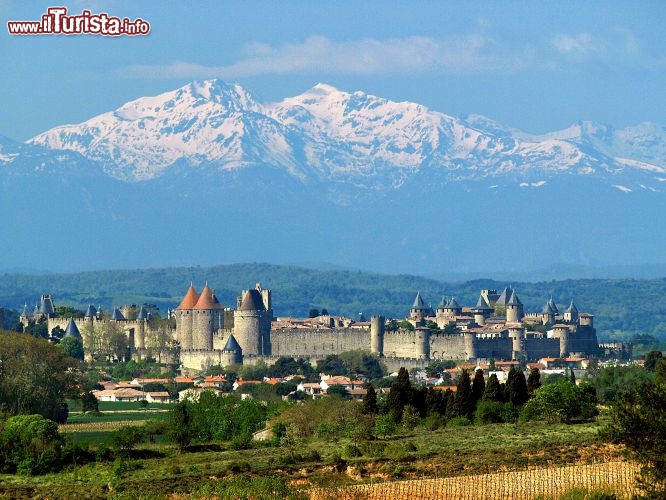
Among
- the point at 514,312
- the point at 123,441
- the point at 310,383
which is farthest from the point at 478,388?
the point at 514,312

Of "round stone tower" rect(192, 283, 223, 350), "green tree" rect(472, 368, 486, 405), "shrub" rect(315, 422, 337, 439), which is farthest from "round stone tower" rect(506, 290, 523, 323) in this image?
"shrub" rect(315, 422, 337, 439)

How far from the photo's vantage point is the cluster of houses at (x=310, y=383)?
296ft

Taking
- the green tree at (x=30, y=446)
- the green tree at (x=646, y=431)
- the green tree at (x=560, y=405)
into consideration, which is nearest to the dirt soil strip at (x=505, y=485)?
the green tree at (x=646, y=431)

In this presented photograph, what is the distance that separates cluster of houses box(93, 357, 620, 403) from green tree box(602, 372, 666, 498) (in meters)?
45.2

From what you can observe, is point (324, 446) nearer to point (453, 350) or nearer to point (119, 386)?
point (119, 386)

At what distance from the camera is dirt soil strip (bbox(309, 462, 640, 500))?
4084cm

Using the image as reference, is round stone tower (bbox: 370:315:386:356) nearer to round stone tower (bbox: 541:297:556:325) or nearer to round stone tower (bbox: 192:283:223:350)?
round stone tower (bbox: 192:283:223:350)

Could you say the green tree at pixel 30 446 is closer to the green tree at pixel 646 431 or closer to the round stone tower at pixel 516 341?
the green tree at pixel 646 431

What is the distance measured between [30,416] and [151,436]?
809cm

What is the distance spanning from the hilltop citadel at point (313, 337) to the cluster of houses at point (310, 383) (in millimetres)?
6512

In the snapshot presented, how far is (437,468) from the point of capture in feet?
151

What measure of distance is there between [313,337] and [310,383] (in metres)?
20.4

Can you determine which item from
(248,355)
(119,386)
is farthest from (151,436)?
(248,355)

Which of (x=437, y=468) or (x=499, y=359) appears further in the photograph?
(x=499, y=359)
